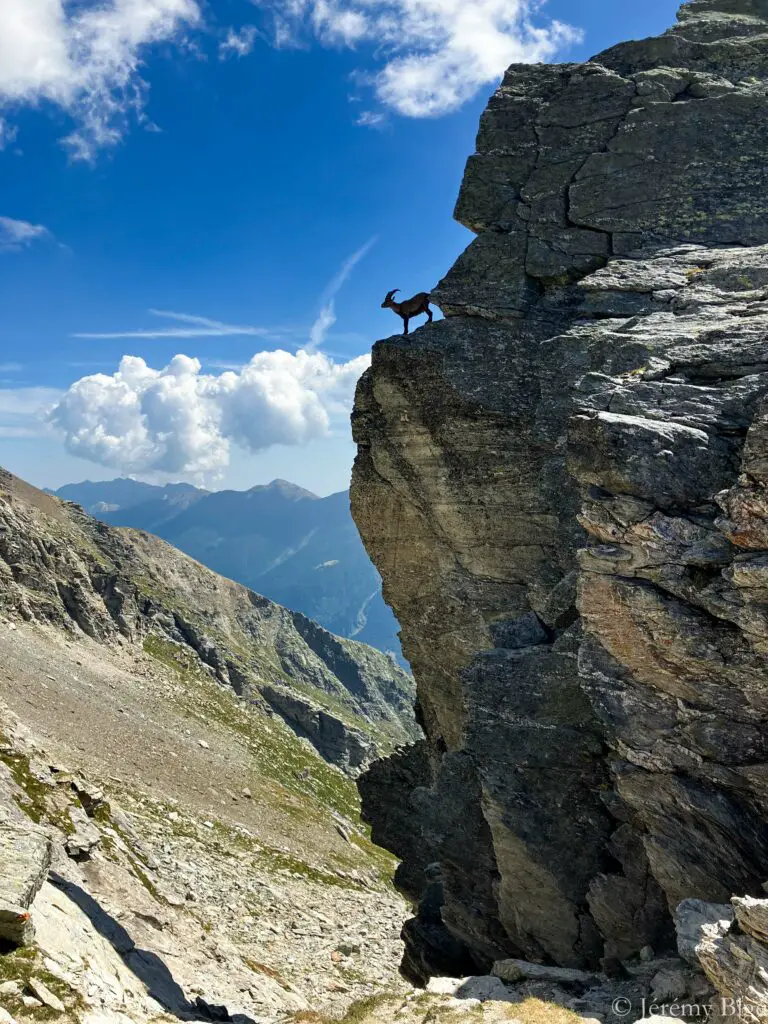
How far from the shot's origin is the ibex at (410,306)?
32938 mm

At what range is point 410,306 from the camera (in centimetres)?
3341

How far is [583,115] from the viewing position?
33.4 meters

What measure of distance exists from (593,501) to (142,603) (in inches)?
5178

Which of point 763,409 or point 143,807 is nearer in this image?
point 763,409

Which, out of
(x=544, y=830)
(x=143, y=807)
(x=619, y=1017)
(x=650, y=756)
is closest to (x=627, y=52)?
(x=650, y=756)

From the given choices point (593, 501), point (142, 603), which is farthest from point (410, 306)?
point (142, 603)

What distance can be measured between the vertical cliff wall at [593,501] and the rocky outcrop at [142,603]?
92.3 metres

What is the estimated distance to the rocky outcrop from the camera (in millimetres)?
113500

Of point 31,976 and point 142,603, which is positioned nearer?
point 31,976

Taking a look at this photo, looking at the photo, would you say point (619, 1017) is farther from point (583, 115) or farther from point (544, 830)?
point (583, 115)

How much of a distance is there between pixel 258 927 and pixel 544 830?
110 feet

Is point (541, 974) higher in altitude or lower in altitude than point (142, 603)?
lower

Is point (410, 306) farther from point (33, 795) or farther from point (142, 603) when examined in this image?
point (142, 603)

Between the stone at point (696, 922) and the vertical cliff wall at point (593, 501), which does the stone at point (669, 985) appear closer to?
the stone at point (696, 922)
